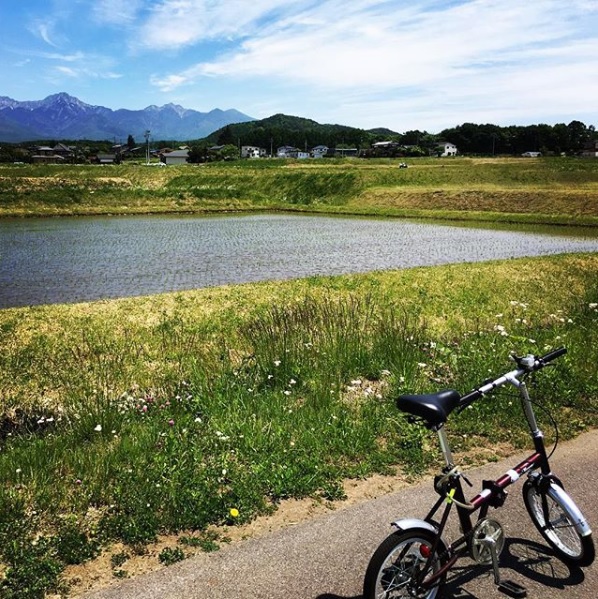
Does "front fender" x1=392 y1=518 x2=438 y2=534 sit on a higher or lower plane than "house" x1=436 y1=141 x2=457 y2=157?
lower

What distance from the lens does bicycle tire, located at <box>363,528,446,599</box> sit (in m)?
3.18

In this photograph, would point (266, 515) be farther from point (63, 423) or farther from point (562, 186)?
point (562, 186)

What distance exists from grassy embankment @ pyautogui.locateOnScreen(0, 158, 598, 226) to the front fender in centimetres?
4104

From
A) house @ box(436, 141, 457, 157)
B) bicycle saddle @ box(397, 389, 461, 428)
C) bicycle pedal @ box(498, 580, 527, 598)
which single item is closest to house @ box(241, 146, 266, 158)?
house @ box(436, 141, 457, 157)

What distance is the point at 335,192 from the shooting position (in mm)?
61656

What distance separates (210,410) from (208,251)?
20782 millimetres

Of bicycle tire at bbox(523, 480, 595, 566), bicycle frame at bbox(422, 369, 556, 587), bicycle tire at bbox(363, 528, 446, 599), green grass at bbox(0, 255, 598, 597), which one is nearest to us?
bicycle tire at bbox(363, 528, 446, 599)

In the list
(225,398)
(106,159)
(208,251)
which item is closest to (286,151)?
(106,159)

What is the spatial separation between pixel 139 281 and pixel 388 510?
52.8ft

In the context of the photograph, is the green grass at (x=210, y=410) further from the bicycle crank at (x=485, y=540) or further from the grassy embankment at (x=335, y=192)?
the grassy embankment at (x=335, y=192)

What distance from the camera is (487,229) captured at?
3662 centimetres

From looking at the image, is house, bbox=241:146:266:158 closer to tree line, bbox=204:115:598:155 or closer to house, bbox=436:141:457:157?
tree line, bbox=204:115:598:155

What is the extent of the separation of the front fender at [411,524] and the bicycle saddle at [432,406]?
1.97 feet

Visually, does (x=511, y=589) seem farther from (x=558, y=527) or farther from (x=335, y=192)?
(x=335, y=192)
